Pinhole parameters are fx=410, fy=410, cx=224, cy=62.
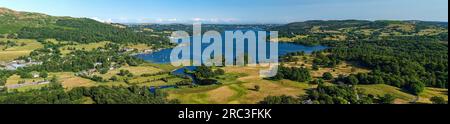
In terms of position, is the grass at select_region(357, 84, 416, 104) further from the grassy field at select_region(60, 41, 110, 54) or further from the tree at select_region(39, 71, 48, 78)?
the grassy field at select_region(60, 41, 110, 54)

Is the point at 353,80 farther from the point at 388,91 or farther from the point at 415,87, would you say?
the point at 415,87

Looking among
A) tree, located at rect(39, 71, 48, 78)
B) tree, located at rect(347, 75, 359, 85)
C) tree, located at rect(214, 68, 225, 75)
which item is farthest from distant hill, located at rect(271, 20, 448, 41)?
tree, located at rect(39, 71, 48, 78)

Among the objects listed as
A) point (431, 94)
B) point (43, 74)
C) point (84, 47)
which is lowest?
point (431, 94)

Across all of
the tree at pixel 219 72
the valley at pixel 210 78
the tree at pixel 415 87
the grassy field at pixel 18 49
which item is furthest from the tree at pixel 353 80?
the grassy field at pixel 18 49

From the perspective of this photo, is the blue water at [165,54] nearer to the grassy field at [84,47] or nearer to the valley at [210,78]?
the valley at [210,78]

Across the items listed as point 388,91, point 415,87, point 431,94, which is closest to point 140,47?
point 388,91

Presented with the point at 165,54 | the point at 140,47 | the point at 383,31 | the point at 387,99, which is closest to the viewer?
the point at 387,99
